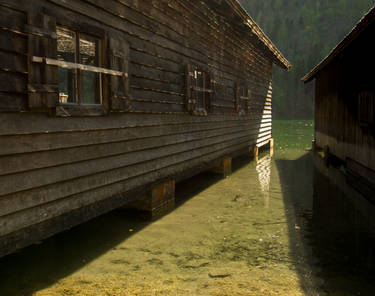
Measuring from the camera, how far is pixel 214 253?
182 inches

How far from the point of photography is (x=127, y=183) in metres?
5.46

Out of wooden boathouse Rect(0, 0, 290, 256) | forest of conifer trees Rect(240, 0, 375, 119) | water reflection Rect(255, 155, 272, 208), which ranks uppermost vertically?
forest of conifer trees Rect(240, 0, 375, 119)

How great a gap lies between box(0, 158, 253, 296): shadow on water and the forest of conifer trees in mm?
70911

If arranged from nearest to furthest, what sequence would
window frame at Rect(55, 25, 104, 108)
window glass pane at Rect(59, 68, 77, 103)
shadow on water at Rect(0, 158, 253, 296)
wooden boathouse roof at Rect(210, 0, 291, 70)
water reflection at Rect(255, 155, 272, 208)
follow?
shadow on water at Rect(0, 158, 253, 296) → window frame at Rect(55, 25, 104, 108) → window glass pane at Rect(59, 68, 77, 103) → water reflection at Rect(255, 155, 272, 208) → wooden boathouse roof at Rect(210, 0, 291, 70)

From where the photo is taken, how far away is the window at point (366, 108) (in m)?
7.42

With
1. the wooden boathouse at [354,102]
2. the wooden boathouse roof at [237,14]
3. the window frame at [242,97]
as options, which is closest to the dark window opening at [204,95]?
the wooden boathouse roof at [237,14]

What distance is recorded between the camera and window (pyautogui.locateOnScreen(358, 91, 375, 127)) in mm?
7420

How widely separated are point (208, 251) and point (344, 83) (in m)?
7.85

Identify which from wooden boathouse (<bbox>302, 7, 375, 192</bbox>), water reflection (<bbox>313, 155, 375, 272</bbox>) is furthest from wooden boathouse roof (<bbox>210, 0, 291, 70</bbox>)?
water reflection (<bbox>313, 155, 375, 272</bbox>)

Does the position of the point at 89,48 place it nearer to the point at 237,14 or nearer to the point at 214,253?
the point at 237,14

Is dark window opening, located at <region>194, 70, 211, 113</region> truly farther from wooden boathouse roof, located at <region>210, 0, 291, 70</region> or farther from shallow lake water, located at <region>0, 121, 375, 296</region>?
shallow lake water, located at <region>0, 121, 375, 296</region>

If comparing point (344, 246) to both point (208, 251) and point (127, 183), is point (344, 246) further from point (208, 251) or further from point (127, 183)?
point (127, 183)

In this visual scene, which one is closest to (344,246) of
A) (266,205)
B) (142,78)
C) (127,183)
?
(266,205)

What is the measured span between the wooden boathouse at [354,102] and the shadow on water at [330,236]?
0.79 m
